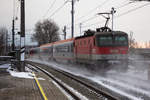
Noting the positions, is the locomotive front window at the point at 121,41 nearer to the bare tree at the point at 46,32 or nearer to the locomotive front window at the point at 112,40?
the locomotive front window at the point at 112,40

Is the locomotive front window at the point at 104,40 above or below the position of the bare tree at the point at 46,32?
below

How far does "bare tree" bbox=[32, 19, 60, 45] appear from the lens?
7788 cm

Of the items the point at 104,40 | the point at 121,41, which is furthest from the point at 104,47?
the point at 121,41

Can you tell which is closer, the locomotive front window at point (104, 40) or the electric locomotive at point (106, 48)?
the electric locomotive at point (106, 48)

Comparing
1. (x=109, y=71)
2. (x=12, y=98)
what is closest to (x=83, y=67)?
(x=109, y=71)

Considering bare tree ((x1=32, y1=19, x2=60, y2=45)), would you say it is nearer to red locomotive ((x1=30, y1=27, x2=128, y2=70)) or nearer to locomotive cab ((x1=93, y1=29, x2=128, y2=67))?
red locomotive ((x1=30, y1=27, x2=128, y2=70))

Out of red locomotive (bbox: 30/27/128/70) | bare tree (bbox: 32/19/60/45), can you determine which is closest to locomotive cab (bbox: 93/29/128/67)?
red locomotive (bbox: 30/27/128/70)

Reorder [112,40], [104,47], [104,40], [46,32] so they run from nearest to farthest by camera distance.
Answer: [104,47] < [104,40] < [112,40] < [46,32]

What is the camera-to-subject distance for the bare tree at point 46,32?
255ft

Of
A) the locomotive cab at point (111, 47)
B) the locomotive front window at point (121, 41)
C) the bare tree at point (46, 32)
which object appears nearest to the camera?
the locomotive cab at point (111, 47)

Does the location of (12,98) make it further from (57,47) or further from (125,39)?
(57,47)

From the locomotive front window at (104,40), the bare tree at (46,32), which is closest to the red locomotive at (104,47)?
the locomotive front window at (104,40)

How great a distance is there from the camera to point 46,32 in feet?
257

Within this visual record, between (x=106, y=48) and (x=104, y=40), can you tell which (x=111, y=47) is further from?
(x=104, y=40)
